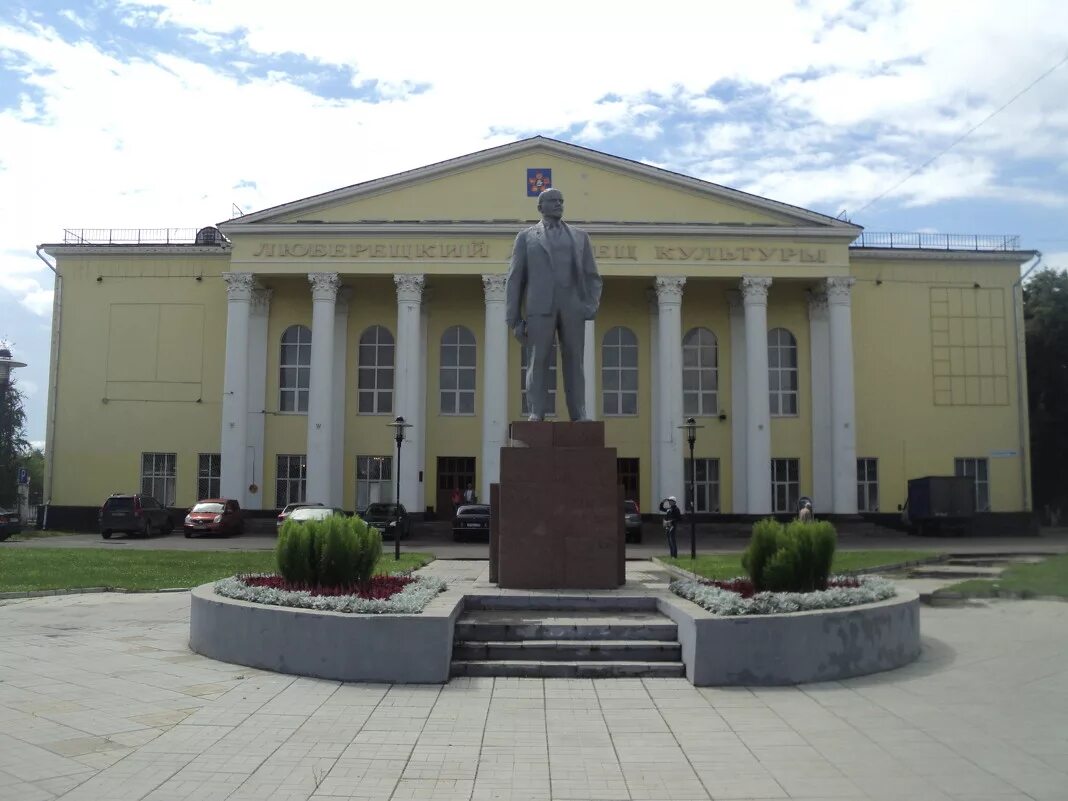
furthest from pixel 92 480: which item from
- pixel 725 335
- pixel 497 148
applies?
pixel 725 335

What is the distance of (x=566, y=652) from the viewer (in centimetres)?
879

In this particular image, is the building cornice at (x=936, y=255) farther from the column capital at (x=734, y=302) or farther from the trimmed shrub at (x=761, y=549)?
the trimmed shrub at (x=761, y=549)

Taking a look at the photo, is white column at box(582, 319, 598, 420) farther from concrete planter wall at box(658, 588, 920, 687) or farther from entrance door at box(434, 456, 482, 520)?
concrete planter wall at box(658, 588, 920, 687)

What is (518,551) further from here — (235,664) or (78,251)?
(78,251)

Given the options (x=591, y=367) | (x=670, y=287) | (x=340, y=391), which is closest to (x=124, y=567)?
(x=340, y=391)

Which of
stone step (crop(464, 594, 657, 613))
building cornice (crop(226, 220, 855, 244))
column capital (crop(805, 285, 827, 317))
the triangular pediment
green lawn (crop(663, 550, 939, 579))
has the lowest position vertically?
green lawn (crop(663, 550, 939, 579))

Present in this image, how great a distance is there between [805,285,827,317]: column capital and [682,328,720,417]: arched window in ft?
13.5

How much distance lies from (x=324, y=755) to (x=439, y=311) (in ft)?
108

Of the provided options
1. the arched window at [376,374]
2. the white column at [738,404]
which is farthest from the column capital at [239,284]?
the white column at [738,404]

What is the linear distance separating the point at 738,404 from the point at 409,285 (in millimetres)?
13972

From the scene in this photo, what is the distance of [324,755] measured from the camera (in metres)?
6.17

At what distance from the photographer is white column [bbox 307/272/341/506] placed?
3509 centimetres

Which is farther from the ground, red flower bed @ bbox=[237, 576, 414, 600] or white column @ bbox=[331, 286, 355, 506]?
white column @ bbox=[331, 286, 355, 506]

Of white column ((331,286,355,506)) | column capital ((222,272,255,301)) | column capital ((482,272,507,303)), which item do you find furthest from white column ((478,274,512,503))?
column capital ((222,272,255,301))
